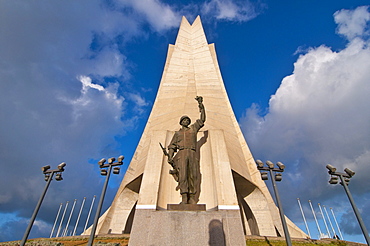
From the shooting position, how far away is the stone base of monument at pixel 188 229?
4.19 meters

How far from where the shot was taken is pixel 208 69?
16594mm

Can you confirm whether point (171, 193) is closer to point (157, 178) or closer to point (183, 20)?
point (157, 178)

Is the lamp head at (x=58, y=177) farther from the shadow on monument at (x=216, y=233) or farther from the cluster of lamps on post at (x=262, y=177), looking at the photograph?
the shadow on monument at (x=216, y=233)

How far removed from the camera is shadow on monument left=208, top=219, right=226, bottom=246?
4.15 metres

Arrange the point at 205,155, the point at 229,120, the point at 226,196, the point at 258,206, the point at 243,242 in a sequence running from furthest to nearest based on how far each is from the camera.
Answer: the point at 229,120, the point at 258,206, the point at 205,155, the point at 226,196, the point at 243,242

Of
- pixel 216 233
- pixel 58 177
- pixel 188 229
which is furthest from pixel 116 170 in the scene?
pixel 216 233

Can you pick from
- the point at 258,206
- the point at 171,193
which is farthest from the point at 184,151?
the point at 258,206

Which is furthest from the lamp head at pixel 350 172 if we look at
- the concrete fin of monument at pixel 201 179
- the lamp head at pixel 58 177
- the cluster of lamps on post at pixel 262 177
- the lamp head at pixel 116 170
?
the lamp head at pixel 58 177

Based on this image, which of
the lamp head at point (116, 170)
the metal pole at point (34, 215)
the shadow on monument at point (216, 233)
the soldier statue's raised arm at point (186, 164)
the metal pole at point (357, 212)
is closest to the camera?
the shadow on monument at point (216, 233)

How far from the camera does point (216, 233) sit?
167 inches

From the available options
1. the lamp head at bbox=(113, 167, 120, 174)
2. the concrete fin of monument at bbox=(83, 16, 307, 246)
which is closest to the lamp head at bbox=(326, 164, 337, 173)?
the concrete fin of monument at bbox=(83, 16, 307, 246)

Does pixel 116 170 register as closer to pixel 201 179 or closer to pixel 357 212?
pixel 201 179

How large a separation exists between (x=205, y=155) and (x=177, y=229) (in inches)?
103

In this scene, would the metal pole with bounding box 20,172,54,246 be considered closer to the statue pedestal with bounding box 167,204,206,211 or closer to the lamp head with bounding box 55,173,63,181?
the lamp head with bounding box 55,173,63,181
